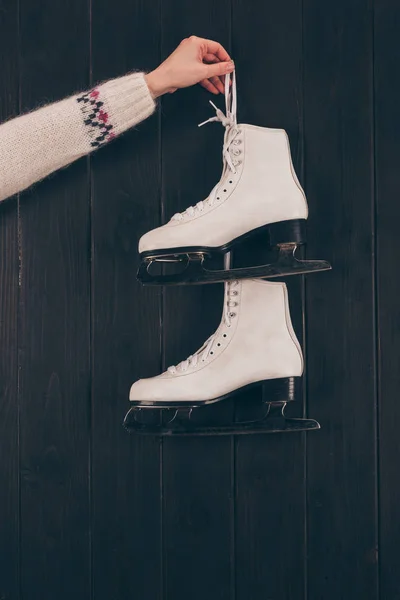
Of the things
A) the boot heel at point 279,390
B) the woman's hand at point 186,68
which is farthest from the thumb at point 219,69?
the boot heel at point 279,390

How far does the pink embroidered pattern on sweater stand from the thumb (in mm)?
194

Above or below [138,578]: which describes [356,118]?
above

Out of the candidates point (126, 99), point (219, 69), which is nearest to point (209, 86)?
point (219, 69)

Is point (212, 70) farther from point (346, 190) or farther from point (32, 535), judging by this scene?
point (32, 535)

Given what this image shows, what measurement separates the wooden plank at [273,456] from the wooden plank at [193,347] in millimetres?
33

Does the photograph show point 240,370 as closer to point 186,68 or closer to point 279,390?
point 279,390

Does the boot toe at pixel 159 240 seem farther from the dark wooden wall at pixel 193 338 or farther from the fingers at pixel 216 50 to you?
the fingers at pixel 216 50

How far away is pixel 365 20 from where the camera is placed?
1235 mm

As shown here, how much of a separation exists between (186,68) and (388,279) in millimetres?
526

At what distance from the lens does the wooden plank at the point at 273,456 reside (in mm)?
1203

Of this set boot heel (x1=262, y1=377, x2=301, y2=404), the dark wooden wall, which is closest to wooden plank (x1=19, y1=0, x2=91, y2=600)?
the dark wooden wall

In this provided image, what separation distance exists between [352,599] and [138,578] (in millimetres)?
392

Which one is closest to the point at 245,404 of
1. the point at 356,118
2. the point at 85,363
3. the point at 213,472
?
the point at 213,472

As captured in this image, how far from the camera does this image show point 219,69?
116 centimetres
